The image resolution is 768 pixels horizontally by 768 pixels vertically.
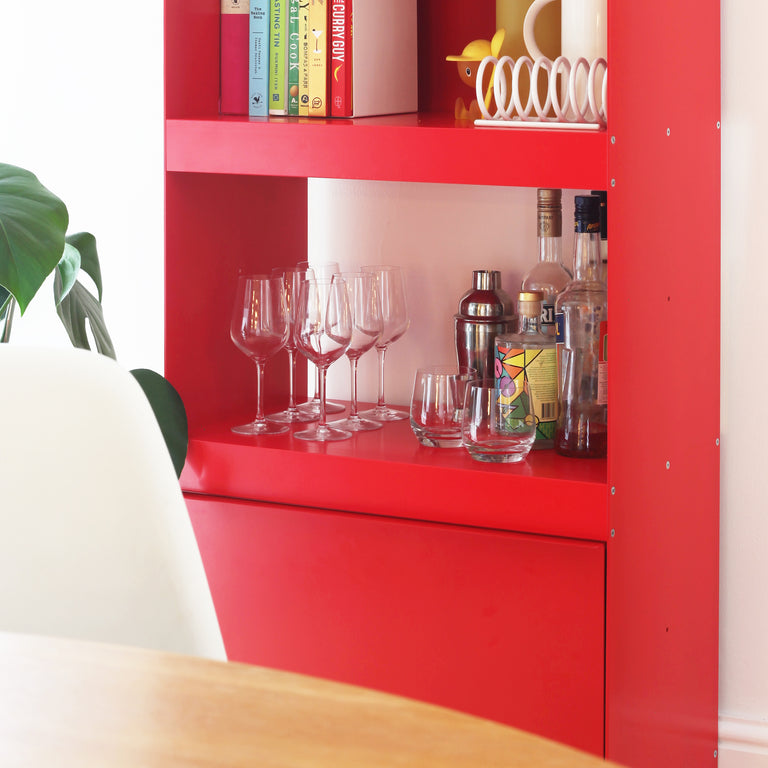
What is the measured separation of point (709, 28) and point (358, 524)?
853 mm

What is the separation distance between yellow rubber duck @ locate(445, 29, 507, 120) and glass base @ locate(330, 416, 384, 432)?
0.45 metres

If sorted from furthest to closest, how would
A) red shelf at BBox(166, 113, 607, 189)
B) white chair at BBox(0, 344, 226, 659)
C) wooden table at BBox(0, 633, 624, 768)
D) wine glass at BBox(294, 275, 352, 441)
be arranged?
wine glass at BBox(294, 275, 352, 441), red shelf at BBox(166, 113, 607, 189), white chair at BBox(0, 344, 226, 659), wooden table at BBox(0, 633, 624, 768)

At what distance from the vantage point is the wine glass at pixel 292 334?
5.37 feet

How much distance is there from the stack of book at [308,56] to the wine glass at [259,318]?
0.25 metres

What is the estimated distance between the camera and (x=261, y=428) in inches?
64.9

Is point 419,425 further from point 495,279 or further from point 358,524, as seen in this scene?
point 495,279

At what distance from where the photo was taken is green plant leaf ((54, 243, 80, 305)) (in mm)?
1485

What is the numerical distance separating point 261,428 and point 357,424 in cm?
14

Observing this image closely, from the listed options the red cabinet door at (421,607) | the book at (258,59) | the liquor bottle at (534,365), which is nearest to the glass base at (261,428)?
the red cabinet door at (421,607)

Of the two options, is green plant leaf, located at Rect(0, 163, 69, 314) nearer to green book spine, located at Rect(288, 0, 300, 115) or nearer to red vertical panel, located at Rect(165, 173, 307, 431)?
red vertical panel, located at Rect(165, 173, 307, 431)

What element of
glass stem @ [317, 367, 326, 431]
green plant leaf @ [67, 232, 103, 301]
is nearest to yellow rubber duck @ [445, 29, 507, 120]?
glass stem @ [317, 367, 326, 431]

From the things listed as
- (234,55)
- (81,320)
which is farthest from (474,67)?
(81,320)

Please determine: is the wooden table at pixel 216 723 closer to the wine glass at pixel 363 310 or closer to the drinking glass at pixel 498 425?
the drinking glass at pixel 498 425

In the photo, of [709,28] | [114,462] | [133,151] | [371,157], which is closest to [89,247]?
[371,157]
